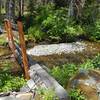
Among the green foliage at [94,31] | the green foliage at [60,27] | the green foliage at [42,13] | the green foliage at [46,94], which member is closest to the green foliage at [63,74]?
the green foliage at [46,94]

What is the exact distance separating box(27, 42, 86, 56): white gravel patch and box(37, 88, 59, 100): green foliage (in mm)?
9994

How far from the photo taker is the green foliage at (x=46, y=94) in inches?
293

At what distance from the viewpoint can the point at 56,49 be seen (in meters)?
18.9

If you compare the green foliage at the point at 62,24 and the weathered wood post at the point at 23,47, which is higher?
the weathered wood post at the point at 23,47

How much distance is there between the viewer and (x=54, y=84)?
8.04 m

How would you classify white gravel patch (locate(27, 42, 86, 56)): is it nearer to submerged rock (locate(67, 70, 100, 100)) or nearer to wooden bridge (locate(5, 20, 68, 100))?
wooden bridge (locate(5, 20, 68, 100))

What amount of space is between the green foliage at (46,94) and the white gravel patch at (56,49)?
9994 mm

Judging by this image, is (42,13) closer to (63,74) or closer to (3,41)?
(3,41)

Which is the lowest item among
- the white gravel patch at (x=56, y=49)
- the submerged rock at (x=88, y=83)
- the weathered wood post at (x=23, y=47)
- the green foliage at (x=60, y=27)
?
the white gravel patch at (x=56, y=49)

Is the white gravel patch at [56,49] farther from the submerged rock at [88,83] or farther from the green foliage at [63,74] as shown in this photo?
the submerged rock at [88,83]

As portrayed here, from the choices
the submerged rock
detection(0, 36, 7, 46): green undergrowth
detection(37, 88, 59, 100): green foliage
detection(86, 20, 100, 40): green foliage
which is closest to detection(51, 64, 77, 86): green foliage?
the submerged rock

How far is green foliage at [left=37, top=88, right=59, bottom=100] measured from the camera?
293 inches

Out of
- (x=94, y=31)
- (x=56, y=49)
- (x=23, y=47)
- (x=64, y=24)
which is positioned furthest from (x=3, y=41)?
(x=23, y=47)

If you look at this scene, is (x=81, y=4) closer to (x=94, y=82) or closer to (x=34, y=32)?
(x=34, y=32)
